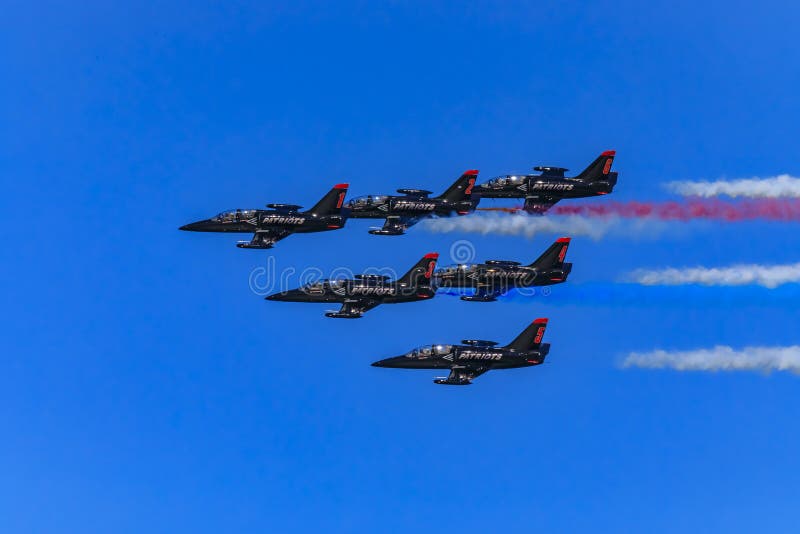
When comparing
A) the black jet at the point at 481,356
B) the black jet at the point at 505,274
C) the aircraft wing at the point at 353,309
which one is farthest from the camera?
the black jet at the point at 505,274

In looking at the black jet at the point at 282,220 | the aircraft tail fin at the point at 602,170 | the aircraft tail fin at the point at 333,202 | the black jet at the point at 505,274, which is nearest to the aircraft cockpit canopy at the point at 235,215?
the black jet at the point at 282,220

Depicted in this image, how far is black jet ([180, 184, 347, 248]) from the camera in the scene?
5935 inches

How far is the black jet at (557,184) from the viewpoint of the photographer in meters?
152

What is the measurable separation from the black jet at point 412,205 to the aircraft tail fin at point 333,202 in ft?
7.58

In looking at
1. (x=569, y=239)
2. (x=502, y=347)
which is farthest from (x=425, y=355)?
(x=569, y=239)

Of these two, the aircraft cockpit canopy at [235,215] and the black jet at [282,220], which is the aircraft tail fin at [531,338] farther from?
the aircraft cockpit canopy at [235,215]

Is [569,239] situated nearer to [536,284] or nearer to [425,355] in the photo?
[536,284]

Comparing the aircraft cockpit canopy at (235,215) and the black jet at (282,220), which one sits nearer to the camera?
the black jet at (282,220)

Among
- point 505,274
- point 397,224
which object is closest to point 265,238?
point 397,224

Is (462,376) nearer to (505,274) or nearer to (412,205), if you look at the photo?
(505,274)

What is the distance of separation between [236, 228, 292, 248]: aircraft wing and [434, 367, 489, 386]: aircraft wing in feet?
61.5

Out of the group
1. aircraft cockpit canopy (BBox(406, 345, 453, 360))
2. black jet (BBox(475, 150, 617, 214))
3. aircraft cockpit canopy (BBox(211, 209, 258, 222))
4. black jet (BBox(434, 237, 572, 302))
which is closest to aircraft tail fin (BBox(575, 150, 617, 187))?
black jet (BBox(475, 150, 617, 214))

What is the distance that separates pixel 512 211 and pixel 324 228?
17.0 m

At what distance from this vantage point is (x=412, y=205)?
497ft
